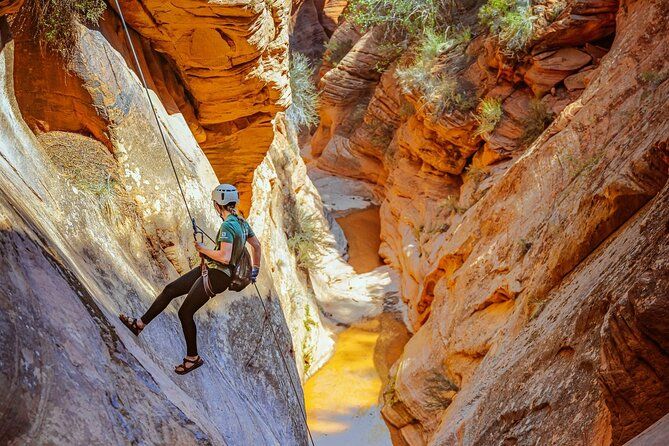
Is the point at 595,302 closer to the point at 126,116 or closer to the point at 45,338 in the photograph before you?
the point at 45,338

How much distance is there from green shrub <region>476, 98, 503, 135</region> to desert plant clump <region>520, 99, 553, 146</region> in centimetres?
68

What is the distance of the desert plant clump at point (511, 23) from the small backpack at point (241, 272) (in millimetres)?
8919

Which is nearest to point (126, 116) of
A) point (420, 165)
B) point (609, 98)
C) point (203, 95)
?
point (203, 95)

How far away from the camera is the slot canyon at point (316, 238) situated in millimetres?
3188

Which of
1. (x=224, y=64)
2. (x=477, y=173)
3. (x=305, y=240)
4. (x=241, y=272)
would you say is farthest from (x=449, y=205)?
(x=241, y=272)

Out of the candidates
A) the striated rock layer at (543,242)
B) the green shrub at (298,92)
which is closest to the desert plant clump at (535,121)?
the striated rock layer at (543,242)

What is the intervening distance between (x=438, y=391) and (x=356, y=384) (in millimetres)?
2990

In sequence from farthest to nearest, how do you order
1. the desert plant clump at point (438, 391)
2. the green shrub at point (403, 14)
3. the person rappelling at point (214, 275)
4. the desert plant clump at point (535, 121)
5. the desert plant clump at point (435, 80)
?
the green shrub at point (403, 14) < the desert plant clump at point (435, 80) < the desert plant clump at point (535, 121) < the desert plant clump at point (438, 391) < the person rappelling at point (214, 275)

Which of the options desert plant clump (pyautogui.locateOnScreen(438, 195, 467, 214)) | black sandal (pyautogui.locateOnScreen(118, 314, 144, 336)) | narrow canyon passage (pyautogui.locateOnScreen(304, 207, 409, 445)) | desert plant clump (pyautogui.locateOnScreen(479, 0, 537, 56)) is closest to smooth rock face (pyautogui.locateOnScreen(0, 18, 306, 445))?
black sandal (pyautogui.locateOnScreen(118, 314, 144, 336))

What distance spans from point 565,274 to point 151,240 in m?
4.80

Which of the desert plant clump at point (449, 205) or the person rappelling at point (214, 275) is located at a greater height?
the desert plant clump at point (449, 205)

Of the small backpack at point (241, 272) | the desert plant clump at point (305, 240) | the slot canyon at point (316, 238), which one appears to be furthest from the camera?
the desert plant clump at point (305, 240)

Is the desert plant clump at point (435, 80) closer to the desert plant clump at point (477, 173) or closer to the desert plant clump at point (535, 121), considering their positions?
the desert plant clump at point (477, 173)

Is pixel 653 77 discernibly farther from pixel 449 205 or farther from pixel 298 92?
pixel 298 92
